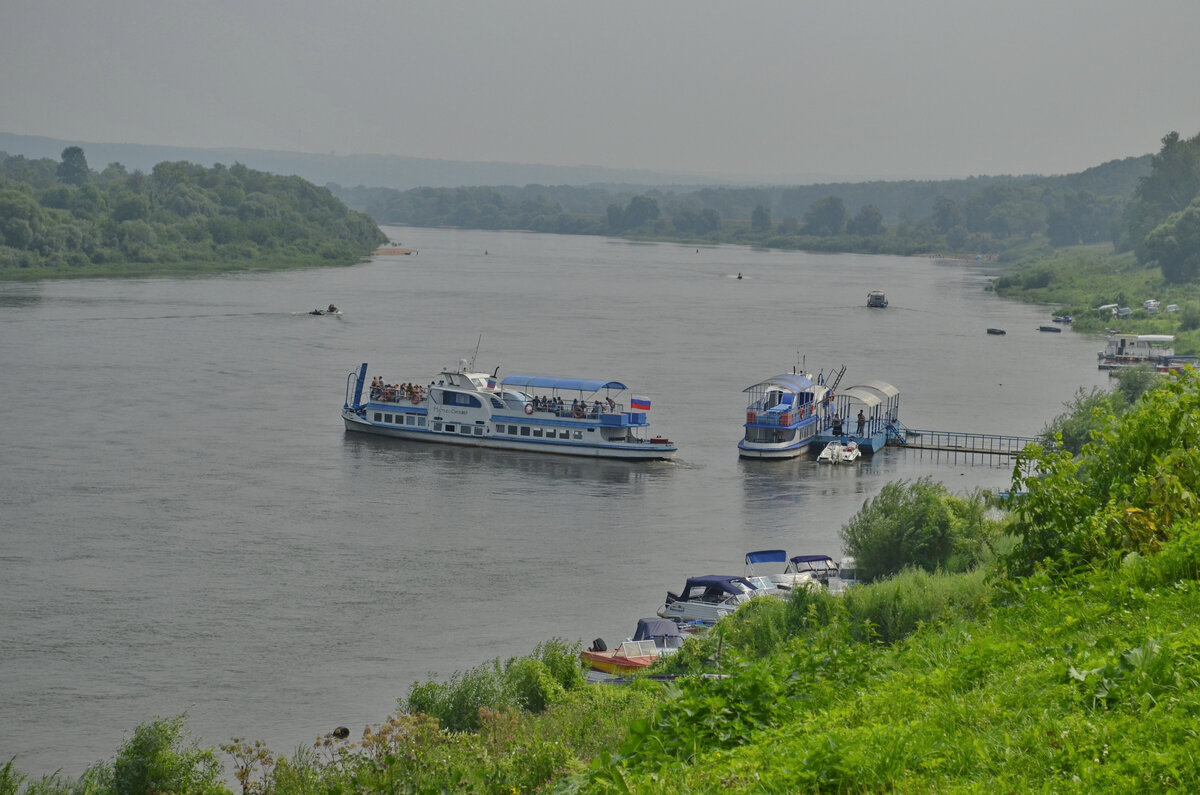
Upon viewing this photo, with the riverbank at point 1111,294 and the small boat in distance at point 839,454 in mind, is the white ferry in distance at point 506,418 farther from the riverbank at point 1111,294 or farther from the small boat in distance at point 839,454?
the riverbank at point 1111,294

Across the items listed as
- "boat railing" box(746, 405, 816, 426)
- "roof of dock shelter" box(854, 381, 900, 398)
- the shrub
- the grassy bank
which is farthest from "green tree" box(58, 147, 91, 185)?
the shrub

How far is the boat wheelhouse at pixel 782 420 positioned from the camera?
134 ft

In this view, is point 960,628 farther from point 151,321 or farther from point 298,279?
point 298,279

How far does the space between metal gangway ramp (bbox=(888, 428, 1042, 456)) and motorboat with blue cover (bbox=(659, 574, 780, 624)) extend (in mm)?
19081

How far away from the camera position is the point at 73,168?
172125 millimetres

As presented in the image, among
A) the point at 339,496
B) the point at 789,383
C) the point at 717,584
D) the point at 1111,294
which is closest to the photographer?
the point at 717,584

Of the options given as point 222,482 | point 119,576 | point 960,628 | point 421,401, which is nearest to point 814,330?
point 421,401

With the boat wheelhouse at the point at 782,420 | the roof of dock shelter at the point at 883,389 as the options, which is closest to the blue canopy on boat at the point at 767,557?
the boat wheelhouse at the point at 782,420

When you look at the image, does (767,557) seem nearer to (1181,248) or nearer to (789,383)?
(789,383)

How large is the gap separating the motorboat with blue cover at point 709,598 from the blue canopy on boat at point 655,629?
0.99m

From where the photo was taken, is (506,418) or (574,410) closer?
(574,410)

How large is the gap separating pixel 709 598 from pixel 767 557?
12.7ft

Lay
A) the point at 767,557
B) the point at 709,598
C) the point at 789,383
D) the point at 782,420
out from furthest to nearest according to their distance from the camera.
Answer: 1. the point at 789,383
2. the point at 782,420
3. the point at 767,557
4. the point at 709,598

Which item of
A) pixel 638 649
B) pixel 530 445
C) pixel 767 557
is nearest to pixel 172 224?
pixel 530 445
